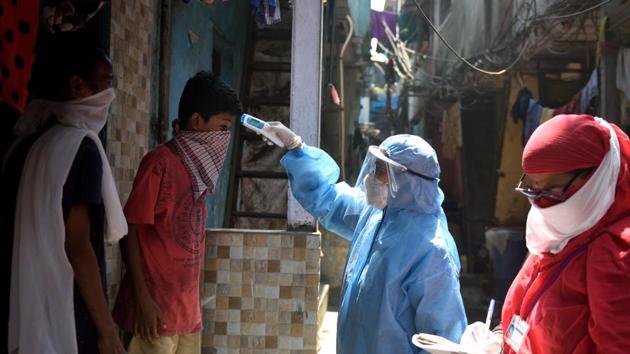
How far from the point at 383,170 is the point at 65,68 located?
1391mm

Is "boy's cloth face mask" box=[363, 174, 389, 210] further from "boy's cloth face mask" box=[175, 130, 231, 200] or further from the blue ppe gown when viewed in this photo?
"boy's cloth face mask" box=[175, 130, 231, 200]

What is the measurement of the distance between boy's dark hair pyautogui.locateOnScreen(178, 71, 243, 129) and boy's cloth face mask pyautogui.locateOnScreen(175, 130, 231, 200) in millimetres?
70

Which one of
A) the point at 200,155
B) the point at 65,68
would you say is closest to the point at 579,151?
the point at 200,155

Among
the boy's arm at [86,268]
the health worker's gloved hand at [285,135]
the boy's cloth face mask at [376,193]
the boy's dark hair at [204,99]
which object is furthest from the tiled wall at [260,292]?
the boy's arm at [86,268]

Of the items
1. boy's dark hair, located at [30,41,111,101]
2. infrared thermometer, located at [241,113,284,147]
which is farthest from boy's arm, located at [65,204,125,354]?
infrared thermometer, located at [241,113,284,147]

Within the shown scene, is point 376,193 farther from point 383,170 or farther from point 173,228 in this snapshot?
point 173,228

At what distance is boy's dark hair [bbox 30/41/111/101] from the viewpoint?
1910mm

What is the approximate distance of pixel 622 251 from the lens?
164cm

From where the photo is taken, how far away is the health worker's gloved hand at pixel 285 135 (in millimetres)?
3092

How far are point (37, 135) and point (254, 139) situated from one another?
4.04 metres

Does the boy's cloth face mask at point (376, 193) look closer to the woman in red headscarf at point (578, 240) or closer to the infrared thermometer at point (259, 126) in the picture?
the infrared thermometer at point (259, 126)

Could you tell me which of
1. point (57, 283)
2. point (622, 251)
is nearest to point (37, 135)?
point (57, 283)

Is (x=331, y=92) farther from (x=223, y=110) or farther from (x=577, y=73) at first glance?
(x=577, y=73)

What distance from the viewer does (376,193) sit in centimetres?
272
